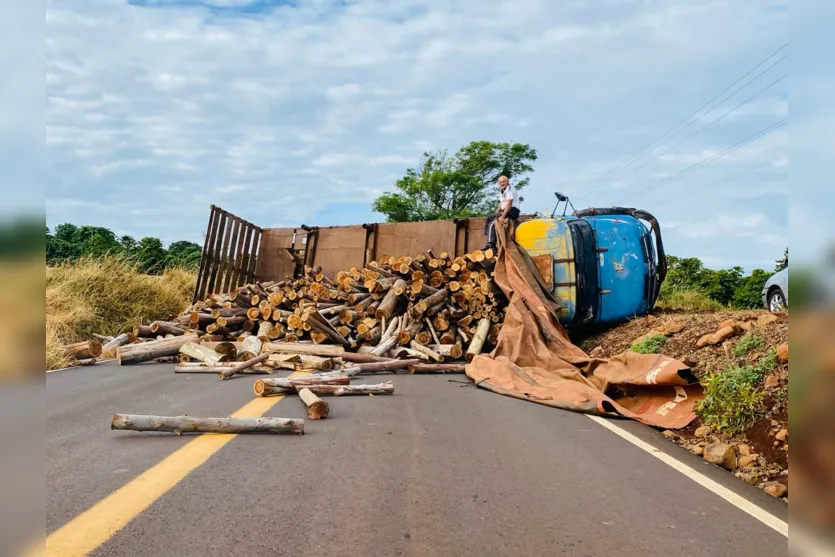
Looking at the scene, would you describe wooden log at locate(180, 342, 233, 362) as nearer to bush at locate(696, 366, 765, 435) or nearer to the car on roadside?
bush at locate(696, 366, 765, 435)

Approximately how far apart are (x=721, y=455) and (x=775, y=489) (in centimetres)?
68

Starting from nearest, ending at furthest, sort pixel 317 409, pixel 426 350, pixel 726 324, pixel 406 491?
pixel 406 491, pixel 317 409, pixel 726 324, pixel 426 350

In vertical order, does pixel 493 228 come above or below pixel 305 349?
above

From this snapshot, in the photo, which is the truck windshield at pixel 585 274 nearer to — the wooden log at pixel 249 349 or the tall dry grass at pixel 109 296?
the wooden log at pixel 249 349

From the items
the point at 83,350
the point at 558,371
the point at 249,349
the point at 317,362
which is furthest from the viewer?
the point at 249,349

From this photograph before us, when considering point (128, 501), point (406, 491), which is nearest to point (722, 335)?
point (406, 491)

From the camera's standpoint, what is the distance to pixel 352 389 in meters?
6.86

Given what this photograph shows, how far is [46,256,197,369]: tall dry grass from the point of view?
1233cm

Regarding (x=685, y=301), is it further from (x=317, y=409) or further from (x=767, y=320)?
(x=317, y=409)

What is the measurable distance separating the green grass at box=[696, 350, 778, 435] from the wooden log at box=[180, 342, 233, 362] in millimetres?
6721

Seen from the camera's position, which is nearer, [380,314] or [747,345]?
[747,345]

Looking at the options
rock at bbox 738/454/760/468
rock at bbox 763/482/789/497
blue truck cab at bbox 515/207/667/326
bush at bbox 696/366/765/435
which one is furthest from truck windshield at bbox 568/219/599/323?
rock at bbox 763/482/789/497

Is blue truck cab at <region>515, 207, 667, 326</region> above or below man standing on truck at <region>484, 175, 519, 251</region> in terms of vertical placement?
below

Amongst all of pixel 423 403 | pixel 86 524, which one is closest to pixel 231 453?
pixel 86 524
